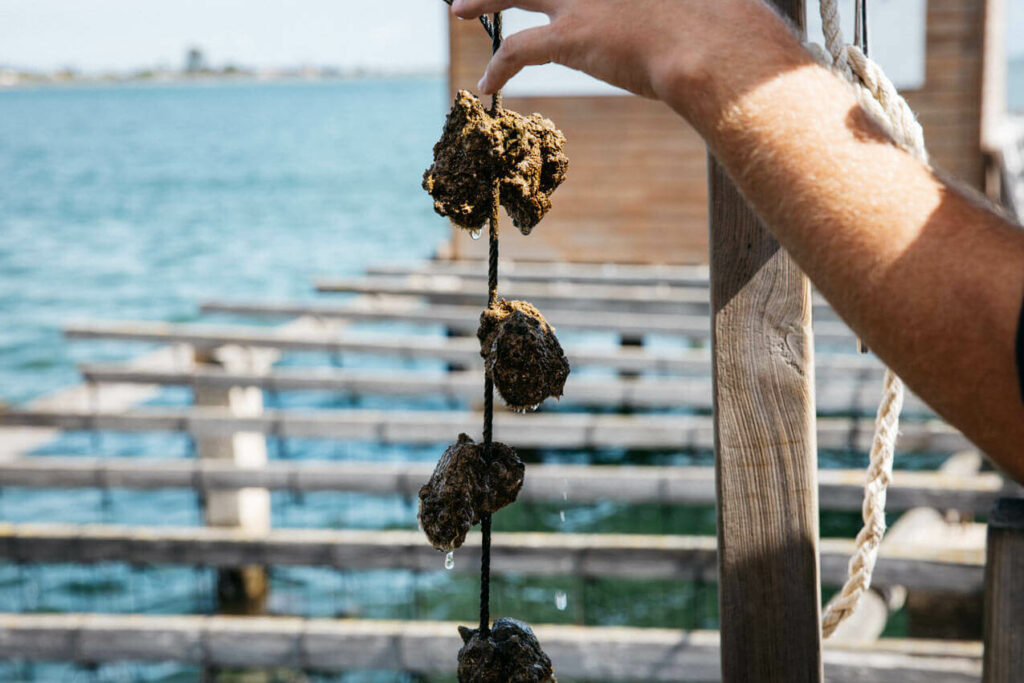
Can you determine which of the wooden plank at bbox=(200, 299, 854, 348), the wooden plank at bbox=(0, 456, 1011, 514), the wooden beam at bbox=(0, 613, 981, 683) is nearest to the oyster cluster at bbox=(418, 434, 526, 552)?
the wooden beam at bbox=(0, 613, 981, 683)

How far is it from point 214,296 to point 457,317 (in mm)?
19675

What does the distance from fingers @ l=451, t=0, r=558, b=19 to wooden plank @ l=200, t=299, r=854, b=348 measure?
7123 mm

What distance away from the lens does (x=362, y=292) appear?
386 inches

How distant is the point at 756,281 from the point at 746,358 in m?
0.13

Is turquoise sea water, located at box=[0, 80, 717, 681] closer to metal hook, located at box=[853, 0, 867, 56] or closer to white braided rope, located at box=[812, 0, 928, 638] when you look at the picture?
white braided rope, located at box=[812, 0, 928, 638]

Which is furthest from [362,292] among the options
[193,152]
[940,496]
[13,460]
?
[193,152]

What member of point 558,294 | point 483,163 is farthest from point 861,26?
point 558,294

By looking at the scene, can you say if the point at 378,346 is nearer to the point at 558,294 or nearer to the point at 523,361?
the point at 558,294

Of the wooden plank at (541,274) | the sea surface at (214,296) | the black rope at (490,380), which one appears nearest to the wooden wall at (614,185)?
the wooden plank at (541,274)

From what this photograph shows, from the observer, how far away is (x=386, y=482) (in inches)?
217

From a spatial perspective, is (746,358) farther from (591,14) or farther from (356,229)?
(356,229)

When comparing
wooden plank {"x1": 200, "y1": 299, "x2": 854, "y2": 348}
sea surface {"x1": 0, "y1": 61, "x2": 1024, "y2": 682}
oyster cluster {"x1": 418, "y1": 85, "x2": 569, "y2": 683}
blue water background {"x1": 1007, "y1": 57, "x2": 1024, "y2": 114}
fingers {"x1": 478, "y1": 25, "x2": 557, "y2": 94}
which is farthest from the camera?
blue water background {"x1": 1007, "y1": 57, "x2": 1024, "y2": 114}

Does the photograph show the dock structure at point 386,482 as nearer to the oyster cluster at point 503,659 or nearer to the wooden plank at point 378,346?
the wooden plank at point 378,346

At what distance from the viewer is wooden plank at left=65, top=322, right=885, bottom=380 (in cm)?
776
